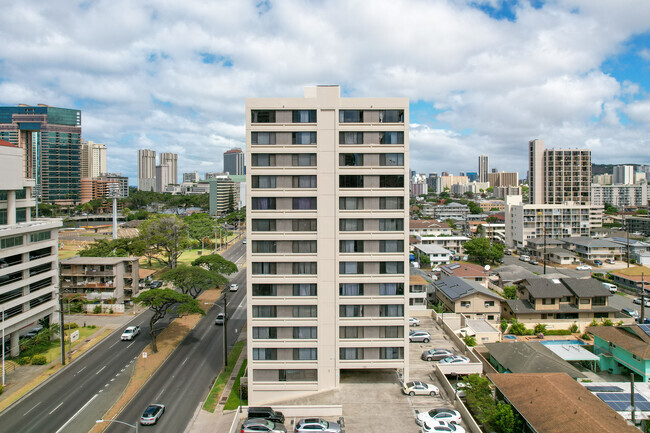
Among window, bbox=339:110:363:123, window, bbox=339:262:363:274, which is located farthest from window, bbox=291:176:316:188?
window, bbox=339:262:363:274

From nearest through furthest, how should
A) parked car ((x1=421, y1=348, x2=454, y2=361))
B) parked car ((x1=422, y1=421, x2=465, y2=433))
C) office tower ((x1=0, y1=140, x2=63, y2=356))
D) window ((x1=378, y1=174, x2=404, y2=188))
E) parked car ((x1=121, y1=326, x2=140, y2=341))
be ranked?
parked car ((x1=422, y1=421, x2=465, y2=433)) → window ((x1=378, y1=174, x2=404, y2=188)) → parked car ((x1=421, y1=348, x2=454, y2=361)) → office tower ((x1=0, y1=140, x2=63, y2=356)) → parked car ((x1=121, y1=326, x2=140, y2=341))

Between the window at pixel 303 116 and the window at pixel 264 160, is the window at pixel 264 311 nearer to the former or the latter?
the window at pixel 264 160

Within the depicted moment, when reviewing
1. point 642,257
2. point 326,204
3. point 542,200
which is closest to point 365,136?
point 326,204

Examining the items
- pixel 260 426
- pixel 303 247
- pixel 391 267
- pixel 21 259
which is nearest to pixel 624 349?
pixel 391 267

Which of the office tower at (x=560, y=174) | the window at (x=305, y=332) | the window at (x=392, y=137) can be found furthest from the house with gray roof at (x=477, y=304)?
the office tower at (x=560, y=174)

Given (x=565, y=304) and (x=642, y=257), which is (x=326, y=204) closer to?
(x=565, y=304)

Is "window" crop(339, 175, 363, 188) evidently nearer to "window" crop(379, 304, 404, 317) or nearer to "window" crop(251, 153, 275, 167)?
"window" crop(251, 153, 275, 167)
